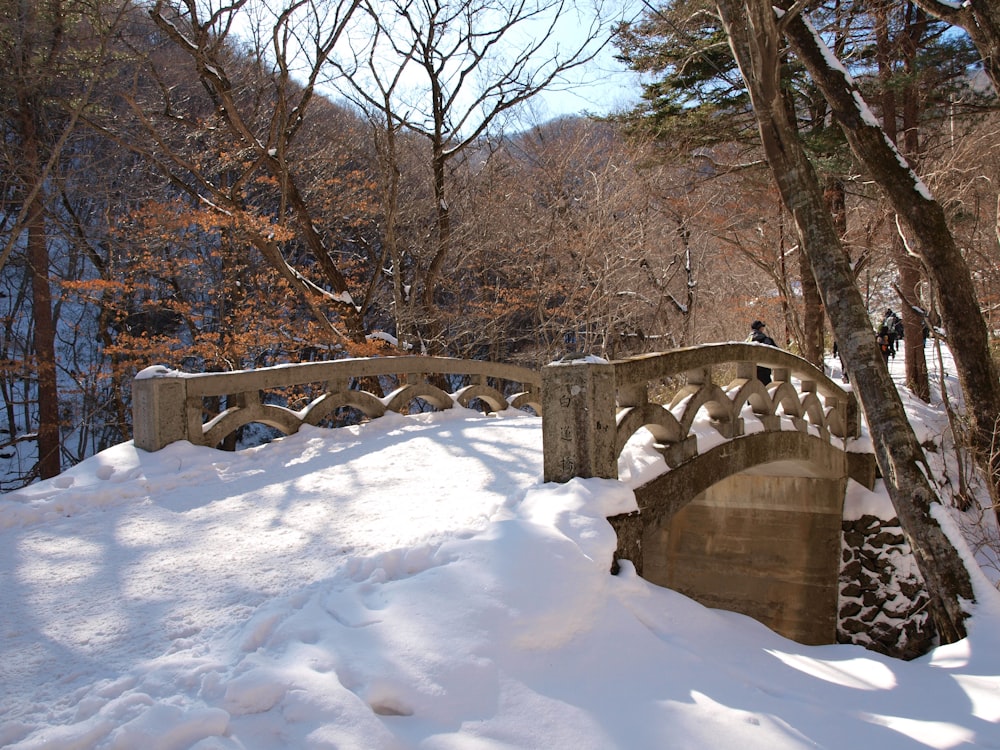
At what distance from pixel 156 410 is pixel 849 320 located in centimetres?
546

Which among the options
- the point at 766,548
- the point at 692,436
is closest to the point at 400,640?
the point at 692,436

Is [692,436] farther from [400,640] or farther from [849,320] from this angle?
[400,640]

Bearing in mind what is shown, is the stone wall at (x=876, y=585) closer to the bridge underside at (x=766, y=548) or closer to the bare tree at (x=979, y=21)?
the bridge underside at (x=766, y=548)

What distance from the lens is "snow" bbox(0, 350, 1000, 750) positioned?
2.23 metres

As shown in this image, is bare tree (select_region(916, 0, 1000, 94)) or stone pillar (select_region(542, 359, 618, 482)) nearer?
stone pillar (select_region(542, 359, 618, 482))

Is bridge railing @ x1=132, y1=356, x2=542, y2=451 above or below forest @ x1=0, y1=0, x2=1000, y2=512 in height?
below

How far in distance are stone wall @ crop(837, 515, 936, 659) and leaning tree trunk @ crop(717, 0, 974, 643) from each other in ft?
17.4

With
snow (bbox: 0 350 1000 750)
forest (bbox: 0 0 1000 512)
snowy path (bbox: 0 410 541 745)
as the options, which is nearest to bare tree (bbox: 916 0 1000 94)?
forest (bbox: 0 0 1000 512)

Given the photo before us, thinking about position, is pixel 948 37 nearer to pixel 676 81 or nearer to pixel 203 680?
pixel 676 81

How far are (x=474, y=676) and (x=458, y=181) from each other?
16657 millimetres

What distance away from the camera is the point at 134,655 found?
8.24 ft

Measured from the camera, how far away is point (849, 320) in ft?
Result: 17.3

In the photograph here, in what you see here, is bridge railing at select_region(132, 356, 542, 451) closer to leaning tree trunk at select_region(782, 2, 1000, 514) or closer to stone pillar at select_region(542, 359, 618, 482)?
stone pillar at select_region(542, 359, 618, 482)

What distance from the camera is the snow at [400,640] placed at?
2.23 metres
